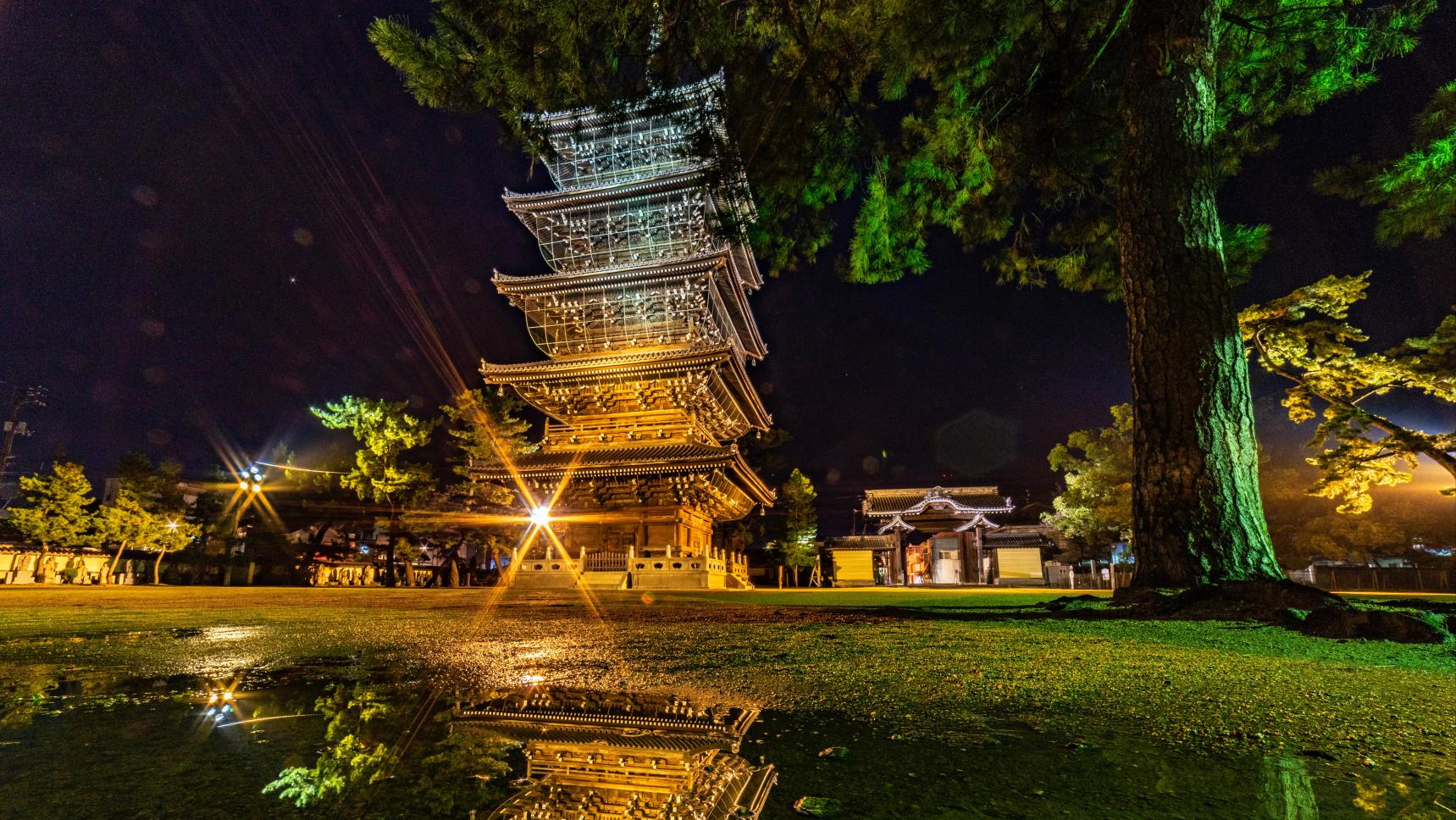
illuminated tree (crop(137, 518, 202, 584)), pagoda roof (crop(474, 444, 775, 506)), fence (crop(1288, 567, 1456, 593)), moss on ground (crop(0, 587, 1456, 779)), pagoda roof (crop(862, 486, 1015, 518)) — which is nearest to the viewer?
moss on ground (crop(0, 587, 1456, 779))

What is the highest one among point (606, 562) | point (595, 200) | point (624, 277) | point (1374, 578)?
point (595, 200)

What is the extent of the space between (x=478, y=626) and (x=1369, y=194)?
846cm

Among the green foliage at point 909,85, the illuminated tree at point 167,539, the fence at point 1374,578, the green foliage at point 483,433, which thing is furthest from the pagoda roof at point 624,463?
the fence at point 1374,578

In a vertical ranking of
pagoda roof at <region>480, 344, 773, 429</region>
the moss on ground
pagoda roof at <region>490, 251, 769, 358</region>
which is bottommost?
the moss on ground

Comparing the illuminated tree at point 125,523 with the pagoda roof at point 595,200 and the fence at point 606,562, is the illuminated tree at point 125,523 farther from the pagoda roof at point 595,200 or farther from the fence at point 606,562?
the pagoda roof at point 595,200

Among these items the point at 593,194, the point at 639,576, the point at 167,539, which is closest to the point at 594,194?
the point at 593,194

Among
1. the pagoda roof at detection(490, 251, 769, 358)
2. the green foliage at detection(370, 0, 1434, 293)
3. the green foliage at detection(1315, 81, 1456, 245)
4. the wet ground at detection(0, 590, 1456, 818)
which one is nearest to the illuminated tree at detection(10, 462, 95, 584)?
the pagoda roof at detection(490, 251, 769, 358)

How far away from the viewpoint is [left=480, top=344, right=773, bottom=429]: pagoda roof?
1759 centimetres

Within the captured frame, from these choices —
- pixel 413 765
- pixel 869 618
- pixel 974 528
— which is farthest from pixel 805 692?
pixel 974 528

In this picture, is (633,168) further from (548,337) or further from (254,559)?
(254,559)

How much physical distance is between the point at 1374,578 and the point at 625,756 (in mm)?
28850

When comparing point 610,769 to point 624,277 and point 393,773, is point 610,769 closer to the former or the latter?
point 393,773

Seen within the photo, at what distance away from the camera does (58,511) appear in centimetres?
1888

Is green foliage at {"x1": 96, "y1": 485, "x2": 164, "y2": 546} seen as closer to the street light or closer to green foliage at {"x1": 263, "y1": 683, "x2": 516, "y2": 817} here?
the street light
